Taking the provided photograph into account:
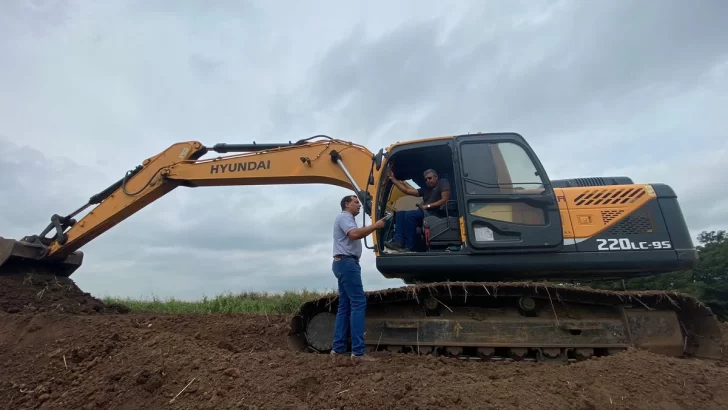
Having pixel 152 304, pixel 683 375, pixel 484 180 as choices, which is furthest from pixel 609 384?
pixel 152 304

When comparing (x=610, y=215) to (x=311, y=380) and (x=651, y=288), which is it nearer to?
(x=311, y=380)

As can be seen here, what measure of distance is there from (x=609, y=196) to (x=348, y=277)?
3106 mm

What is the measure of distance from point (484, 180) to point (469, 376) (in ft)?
7.54

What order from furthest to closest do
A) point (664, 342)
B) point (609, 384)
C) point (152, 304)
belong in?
point (152, 304) < point (664, 342) < point (609, 384)

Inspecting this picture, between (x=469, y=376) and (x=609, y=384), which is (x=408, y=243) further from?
(x=609, y=384)

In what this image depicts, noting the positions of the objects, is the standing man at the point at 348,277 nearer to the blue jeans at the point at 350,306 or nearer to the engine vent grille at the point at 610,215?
the blue jeans at the point at 350,306

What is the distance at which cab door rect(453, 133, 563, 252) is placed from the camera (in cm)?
502

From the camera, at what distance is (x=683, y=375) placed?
399 centimetres

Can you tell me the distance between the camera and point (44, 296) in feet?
25.0

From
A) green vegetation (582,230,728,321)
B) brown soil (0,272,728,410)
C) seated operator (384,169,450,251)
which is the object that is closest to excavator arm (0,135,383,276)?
seated operator (384,169,450,251)

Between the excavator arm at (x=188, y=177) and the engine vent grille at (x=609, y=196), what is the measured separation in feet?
8.59

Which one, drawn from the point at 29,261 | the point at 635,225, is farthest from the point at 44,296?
the point at 635,225

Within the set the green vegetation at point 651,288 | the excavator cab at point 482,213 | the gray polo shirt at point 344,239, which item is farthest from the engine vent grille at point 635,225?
the green vegetation at point 651,288

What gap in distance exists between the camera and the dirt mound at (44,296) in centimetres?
724
